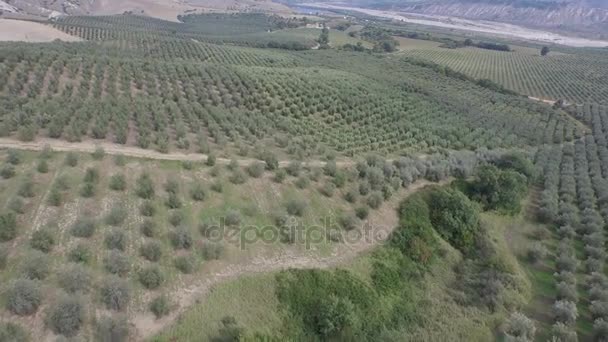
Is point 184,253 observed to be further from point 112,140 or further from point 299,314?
point 112,140

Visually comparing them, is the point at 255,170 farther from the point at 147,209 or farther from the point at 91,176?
the point at 91,176

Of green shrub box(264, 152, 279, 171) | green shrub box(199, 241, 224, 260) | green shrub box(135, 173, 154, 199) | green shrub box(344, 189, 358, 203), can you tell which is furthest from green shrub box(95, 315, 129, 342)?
green shrub box(344, 189, 358, 203)

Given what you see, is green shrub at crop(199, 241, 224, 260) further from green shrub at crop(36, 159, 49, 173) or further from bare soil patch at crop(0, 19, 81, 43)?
bare soil patch at crop(0, 19, 81, 43)

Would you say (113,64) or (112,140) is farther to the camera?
(113,64)

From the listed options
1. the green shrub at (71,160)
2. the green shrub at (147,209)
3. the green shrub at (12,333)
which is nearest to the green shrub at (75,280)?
the green shrub at (12,333)

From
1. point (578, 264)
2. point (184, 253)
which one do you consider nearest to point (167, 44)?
point (184, 253)

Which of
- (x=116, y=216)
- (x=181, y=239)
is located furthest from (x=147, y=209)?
(x=181, y=239)

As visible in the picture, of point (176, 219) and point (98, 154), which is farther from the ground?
point (98, 154)
